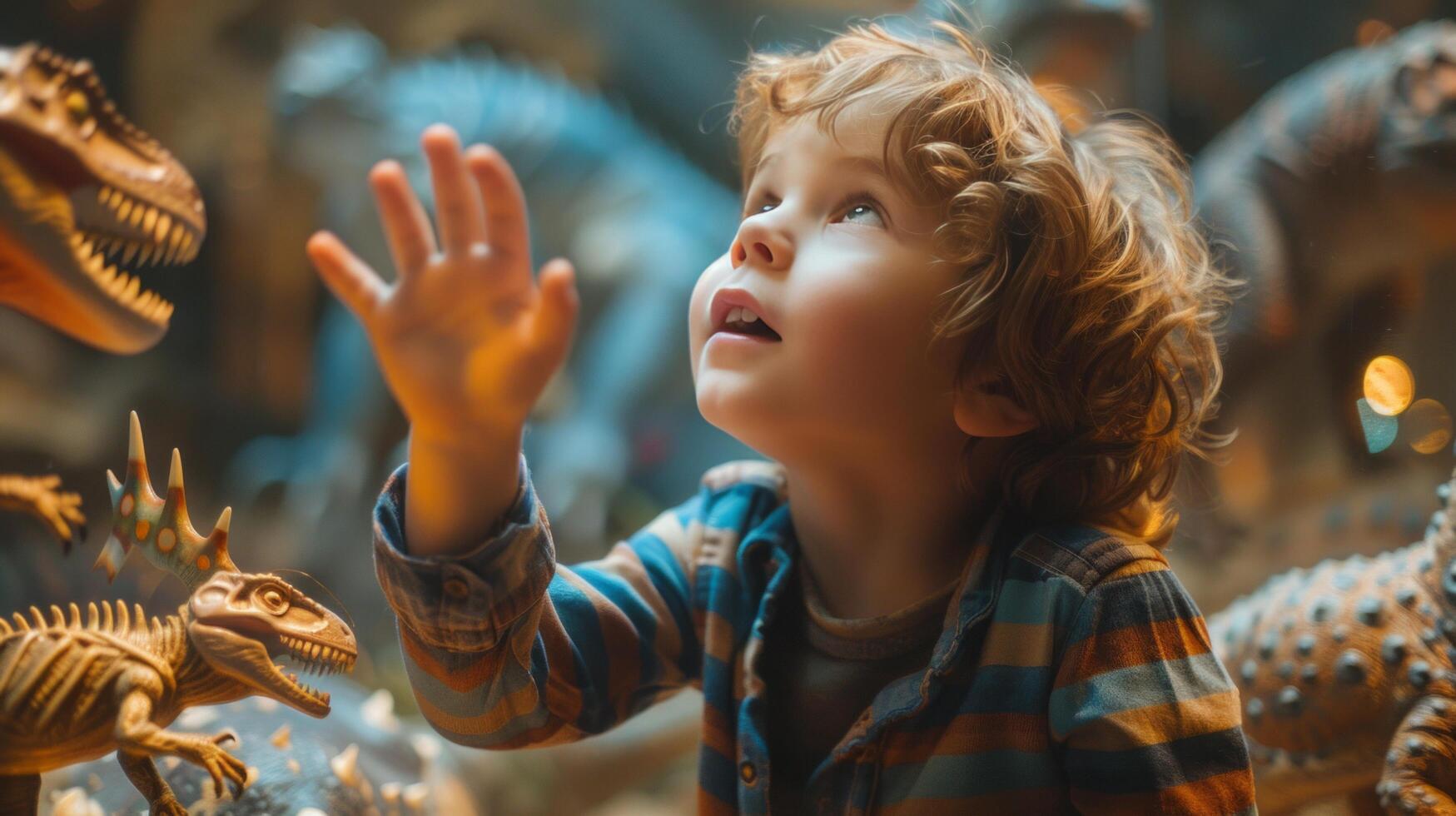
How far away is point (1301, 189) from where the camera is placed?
3.33 ft

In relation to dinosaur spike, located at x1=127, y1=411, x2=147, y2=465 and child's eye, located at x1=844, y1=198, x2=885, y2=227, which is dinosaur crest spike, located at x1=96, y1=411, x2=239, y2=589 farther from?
child's eye, located at x1=844, y1=198, x2=885, y2=227

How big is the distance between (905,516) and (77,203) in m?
0.48

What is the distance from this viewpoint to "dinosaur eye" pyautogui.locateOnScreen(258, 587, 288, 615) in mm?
486

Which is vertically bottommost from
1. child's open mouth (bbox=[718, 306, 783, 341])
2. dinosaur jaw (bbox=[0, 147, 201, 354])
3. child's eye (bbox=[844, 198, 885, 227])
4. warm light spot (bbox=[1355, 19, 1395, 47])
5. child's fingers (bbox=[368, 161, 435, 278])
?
child's open mouth (bbox=[718, 306, 783, 341])

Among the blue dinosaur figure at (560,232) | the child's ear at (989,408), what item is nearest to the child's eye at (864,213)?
the child's ear at (989,408)

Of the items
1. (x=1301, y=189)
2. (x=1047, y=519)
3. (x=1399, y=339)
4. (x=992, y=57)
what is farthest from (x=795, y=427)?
(x=1301, y=189)

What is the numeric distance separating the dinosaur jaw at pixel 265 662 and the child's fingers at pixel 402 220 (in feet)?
0.57

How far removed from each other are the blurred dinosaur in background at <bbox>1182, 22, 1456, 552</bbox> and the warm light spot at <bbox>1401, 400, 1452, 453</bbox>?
5cm

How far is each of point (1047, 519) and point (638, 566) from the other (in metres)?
0.27

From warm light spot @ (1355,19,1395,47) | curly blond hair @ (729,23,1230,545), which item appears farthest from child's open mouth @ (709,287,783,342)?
warm light spot @ (1355,19,1395,47)

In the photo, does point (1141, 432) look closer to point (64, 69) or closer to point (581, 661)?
point (581, 661)

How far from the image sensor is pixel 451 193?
17.0 inches

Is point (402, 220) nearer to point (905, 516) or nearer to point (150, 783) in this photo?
point (150, 783)

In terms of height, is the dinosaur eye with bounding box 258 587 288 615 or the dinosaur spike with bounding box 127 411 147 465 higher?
the dinosaur spike with bounding box 127 411 147 465
